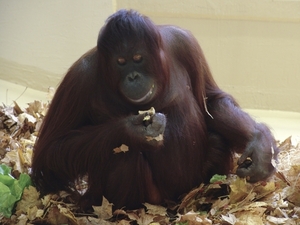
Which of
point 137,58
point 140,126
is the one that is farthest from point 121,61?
point 140,126

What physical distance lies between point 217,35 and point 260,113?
591mm

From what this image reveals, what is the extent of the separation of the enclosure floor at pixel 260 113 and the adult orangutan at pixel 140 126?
1.00 m

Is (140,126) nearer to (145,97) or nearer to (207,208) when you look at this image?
(145,97)

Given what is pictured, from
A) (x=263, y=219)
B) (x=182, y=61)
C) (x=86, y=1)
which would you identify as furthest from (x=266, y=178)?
(x=86, y=1)

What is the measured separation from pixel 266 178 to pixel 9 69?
235cm

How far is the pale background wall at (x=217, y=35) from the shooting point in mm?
3447

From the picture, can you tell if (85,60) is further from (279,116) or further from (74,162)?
(279,116)

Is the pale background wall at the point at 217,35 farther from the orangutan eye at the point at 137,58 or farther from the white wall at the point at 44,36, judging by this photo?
the orangutan eye at the point at 137,58

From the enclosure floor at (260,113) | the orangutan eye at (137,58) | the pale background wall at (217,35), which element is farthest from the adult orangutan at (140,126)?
the pale background wall at (217,35)

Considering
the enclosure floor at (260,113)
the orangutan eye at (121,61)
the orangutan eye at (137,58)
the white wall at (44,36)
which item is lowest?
the enclosure floor at (260,113)

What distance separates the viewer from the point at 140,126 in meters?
1.87

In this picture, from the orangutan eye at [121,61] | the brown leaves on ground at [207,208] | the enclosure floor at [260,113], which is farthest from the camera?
the enclosure floor at [260,113]

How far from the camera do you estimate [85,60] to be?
6.71 feet

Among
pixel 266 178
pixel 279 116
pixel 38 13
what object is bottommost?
pixel 279 116
